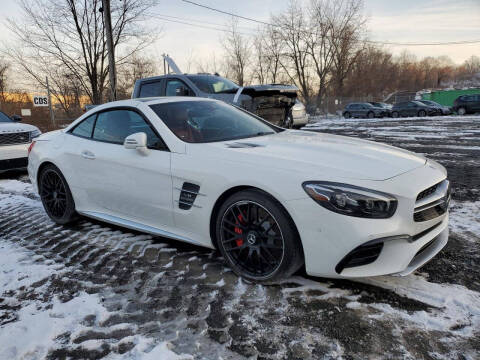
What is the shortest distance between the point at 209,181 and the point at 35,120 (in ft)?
81.8

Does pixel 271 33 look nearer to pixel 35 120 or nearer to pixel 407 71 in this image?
pixel 35 120

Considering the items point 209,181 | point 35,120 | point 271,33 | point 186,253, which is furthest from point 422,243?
point 271,33

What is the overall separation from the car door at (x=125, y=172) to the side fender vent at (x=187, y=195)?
0.42 feet

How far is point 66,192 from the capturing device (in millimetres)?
3881

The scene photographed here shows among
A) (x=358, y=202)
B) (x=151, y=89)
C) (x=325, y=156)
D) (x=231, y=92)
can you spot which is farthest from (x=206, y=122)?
(x=151, y=89)

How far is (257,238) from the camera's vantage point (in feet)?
8.20

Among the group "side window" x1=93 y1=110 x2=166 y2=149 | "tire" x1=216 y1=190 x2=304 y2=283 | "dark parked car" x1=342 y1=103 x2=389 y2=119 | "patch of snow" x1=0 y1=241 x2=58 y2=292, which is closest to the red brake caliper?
"tire" x1=216 y1=190 x2=304 y2=283

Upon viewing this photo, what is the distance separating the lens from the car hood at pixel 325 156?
2303 millimetres

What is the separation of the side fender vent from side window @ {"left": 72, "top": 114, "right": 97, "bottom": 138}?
1598 millimetres

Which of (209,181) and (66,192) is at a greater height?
(209,181)

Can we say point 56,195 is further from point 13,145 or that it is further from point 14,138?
point 14,138

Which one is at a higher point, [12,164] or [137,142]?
[137,142]

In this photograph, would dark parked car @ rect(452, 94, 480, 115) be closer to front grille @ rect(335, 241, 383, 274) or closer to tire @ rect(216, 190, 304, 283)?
front grille @ rect(335, 241, 383, 274)

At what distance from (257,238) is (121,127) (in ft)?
6.24
